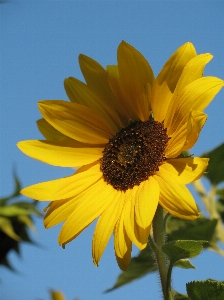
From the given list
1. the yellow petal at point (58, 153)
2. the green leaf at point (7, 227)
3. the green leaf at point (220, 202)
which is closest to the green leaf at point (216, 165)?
the green leaf at point (220, 202)

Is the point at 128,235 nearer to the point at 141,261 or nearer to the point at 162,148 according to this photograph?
the point at 162,148

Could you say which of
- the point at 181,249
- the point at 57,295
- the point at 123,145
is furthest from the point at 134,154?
the point at 57,295

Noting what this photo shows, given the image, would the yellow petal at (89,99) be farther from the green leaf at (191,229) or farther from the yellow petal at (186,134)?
the green leaf at (191,229)

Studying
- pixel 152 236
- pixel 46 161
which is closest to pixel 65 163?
pixel 46 161

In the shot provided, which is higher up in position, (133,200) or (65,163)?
(65,163)

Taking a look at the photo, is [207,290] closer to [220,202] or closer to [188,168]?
[188,168]

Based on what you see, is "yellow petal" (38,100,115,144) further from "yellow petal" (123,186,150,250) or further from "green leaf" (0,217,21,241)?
"green leaf" (0,217,21,241)

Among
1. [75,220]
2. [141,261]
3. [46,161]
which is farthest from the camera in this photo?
[141,261]
